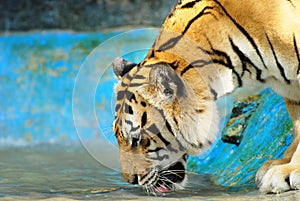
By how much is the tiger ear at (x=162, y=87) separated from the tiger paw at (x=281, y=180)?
652 millimetres

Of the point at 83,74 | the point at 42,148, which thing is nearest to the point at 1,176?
the point at 83,74

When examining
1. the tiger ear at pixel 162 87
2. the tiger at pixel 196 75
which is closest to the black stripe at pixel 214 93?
the tiger at pixel 196 75

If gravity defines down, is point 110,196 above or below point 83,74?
below

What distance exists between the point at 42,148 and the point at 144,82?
3.30 metres

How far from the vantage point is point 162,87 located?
3.73 m

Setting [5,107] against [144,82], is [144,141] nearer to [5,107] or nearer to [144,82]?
[144,82]

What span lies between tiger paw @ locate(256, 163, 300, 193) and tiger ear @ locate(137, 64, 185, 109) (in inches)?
25.7

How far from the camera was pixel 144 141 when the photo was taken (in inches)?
153

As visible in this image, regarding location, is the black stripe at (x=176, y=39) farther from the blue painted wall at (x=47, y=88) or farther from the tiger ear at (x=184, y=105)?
the blue painted wall at (x=47, y=88)

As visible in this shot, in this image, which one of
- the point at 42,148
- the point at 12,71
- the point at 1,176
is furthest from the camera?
the point at 12,71

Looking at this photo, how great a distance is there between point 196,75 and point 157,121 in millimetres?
323

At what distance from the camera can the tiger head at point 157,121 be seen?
3781mm

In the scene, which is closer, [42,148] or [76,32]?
[42,148]

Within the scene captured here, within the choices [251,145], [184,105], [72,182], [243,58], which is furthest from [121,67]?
[251,145]
